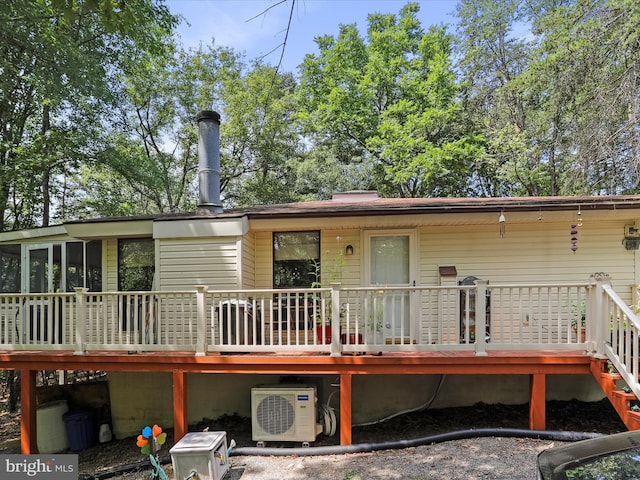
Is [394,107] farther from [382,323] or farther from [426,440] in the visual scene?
[426,440]

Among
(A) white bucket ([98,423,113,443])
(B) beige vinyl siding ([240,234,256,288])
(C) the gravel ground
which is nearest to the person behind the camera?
(C) the gravel ground

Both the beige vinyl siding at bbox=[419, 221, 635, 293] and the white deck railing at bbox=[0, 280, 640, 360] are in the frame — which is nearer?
the white deck railing at bbox=[0, 280, 640, 360]

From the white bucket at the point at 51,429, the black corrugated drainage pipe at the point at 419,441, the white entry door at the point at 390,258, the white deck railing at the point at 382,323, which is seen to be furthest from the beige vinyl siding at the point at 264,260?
the white bucket at the point at 51,429

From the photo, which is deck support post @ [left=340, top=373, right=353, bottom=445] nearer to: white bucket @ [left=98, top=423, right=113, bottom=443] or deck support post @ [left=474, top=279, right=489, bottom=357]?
deck support post @ [left=474, top=279, right=489, bottom=357]

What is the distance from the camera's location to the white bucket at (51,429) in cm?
660

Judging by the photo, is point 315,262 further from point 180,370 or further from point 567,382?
point 567,382

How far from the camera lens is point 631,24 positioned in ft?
27.1

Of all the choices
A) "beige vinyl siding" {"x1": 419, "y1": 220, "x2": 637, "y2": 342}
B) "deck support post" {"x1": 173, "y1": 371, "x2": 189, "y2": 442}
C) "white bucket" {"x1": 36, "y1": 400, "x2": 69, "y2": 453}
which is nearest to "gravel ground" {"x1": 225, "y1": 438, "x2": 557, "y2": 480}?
"deck support post" {"x1": 173, "y1": 371, "x2": 189, "y2": 442}

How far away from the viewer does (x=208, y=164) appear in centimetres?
780

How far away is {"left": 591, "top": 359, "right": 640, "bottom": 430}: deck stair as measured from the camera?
165 inches

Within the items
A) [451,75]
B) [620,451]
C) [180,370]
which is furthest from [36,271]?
[451,75]

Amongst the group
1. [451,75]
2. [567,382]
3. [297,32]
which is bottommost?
[567,382]

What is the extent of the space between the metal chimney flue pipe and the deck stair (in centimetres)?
646

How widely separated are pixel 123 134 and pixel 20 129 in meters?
4.30
